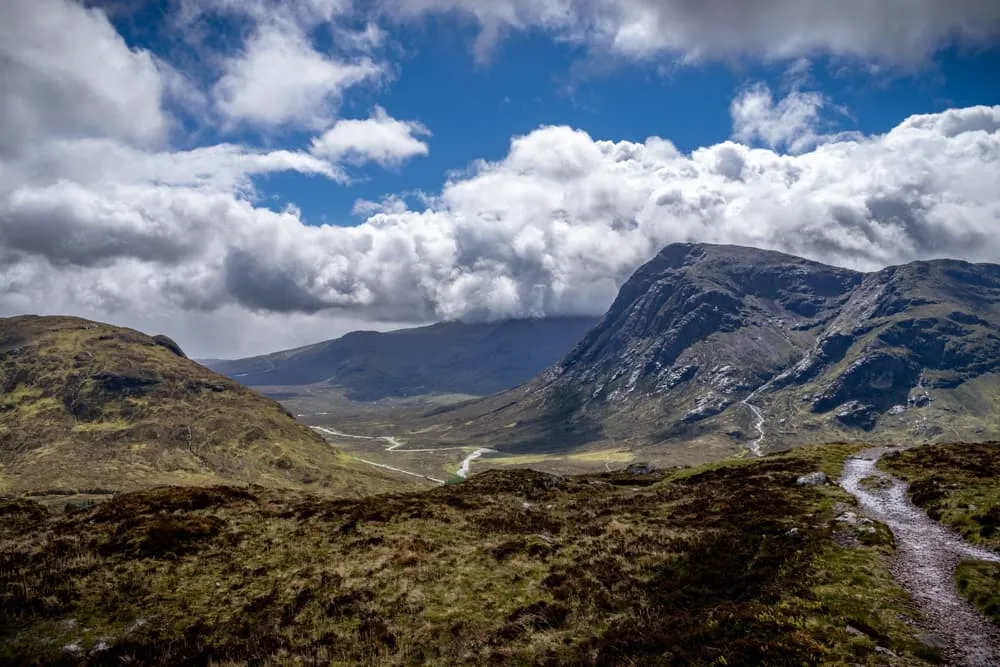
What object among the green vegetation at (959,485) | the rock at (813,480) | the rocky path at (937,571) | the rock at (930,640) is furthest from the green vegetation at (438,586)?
the rock at (813,480)

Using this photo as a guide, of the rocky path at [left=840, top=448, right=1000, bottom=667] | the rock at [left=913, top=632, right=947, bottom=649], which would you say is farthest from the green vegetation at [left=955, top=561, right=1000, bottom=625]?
the rock at [left=913, top=632, right=947, bottom=649]

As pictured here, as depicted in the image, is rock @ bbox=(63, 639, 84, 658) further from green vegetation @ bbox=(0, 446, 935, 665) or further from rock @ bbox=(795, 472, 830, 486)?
rock @ bbox=(795, 472, 830, 486)

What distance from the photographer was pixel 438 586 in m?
27.3

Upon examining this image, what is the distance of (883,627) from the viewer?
1853 centimetres

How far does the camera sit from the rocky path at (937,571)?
17.4 m

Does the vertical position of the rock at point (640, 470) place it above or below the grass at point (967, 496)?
below

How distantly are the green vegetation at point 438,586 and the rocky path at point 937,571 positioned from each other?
0.92m

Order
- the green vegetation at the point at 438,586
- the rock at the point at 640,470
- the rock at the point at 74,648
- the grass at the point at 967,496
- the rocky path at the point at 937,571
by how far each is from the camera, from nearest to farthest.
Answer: the rocky path at the point at 937,571
the green vegetation at the point at 438,586
the rock at the point at 74,648
the grass at the point at 967,496
the rock at the point at 640,470

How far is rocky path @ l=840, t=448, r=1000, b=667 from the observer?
17.4 meters

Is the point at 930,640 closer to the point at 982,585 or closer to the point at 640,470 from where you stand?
the point at 982,585

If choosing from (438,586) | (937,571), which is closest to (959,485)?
(937,571)

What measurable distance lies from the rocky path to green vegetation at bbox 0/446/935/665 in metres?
0.92

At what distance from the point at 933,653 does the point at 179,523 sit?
36.8 metres

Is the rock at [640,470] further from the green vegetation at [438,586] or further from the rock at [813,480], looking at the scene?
the green vegetation at [438,586]
